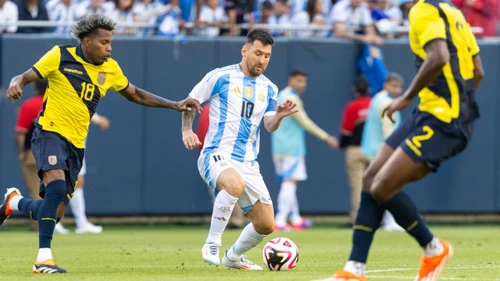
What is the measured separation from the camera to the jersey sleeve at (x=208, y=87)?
33.2 feet

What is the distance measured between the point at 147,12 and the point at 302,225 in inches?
190

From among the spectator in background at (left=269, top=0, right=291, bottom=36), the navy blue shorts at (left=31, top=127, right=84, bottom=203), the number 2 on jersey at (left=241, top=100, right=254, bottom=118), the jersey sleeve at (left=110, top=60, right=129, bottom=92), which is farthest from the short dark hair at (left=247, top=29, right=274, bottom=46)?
the spectator in background at (left=269, top=0, right=291, bottom=36)

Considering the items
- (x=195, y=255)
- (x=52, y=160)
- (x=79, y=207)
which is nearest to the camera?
(x=52, y=160)

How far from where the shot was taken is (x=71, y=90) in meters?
9.77

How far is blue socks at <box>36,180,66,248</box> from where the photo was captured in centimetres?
923

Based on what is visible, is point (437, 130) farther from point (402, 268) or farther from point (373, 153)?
point (373, 153)

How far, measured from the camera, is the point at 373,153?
17.3 m

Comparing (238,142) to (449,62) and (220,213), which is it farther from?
(449,62)

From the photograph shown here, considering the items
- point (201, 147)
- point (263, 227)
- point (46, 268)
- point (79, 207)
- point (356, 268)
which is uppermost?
point (356, 268)

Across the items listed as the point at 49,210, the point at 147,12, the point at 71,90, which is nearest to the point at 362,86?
the point at 147,12

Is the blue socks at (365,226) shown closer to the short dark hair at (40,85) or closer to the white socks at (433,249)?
the white socks at (433,249)

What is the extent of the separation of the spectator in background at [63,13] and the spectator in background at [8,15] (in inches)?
30.5

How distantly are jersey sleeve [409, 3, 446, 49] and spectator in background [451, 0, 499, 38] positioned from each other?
12.3 metres

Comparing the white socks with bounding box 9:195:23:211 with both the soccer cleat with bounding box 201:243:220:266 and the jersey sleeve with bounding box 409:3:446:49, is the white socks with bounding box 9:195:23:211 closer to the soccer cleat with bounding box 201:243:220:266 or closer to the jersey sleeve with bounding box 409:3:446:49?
the soccer cleat with bounding box 201:243:220:266
